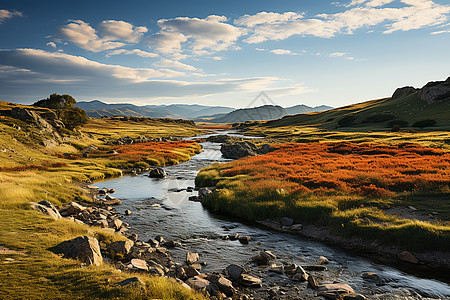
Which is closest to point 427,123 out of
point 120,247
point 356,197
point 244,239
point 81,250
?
point 356,197

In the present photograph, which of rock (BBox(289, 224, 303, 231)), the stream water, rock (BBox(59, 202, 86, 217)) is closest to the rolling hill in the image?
rock (BBox(289, 224, 303, 231))

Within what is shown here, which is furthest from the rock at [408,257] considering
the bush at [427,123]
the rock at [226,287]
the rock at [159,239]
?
the bush at [427,123]

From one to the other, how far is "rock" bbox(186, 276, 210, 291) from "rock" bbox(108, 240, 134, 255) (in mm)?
4581

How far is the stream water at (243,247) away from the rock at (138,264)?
2715 millimetres

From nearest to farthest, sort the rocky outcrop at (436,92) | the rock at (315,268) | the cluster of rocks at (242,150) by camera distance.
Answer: the rock at (315,268), the cluster of rocks at (242,150), the rocky outcrop at (436,92)

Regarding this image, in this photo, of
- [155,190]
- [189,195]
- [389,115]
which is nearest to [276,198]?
[189,195]

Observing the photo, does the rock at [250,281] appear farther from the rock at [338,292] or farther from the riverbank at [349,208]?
A: the riverbank at [349,208]

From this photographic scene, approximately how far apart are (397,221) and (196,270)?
14.5 m

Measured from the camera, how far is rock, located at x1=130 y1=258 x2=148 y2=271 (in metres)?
12.4

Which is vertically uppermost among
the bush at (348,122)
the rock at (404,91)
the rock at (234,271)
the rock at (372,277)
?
the rock at (404,91)

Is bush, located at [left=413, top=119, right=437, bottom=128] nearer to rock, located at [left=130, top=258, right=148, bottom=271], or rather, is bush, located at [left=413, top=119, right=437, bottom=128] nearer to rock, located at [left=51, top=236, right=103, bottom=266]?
rock, located at [left=130, top=258, right=148, bottom=271]

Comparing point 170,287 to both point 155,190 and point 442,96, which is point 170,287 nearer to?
point 155,190

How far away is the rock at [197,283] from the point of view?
37.9 ft

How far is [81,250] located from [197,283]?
219 inches
